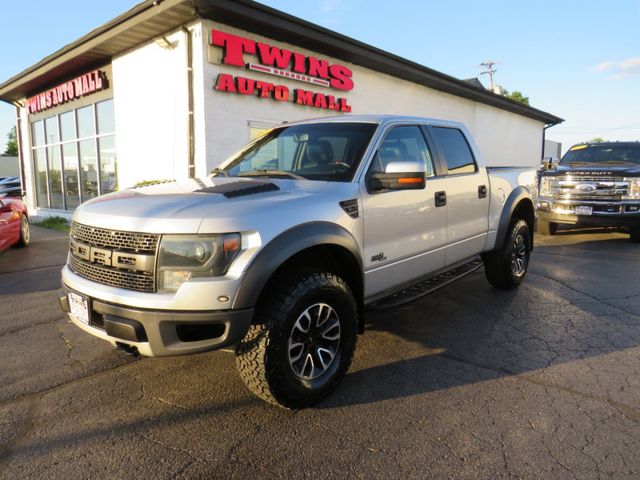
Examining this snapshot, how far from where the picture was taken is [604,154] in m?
10.5

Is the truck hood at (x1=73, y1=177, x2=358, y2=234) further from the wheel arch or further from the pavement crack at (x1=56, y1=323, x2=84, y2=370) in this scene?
the pavement crack at (x1=56, y1=323, x2=84, y2=370)

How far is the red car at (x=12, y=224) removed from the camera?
776 centimetres

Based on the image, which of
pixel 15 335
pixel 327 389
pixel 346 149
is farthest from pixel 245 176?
pixel 15 335

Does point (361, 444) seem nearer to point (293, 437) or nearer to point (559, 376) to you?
point (293, 437)

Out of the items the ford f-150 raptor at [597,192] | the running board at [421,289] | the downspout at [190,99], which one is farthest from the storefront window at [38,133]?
the running board at [421,289]

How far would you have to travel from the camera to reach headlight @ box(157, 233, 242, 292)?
2496 mm

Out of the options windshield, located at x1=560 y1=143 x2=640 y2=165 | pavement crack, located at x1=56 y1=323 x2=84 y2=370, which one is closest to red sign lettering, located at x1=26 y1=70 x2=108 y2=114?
pavement crack, located at x1=56 y1=323 x2=84 y2=370

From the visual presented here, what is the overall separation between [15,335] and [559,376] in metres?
4.52

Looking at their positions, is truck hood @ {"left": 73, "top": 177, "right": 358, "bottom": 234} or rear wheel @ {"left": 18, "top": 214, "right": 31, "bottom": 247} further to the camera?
rear wheel @ {"left": 18, "top": 214, "right": 31, "bottom": 247}

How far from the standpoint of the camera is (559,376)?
336cm

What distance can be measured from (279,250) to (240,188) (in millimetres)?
607

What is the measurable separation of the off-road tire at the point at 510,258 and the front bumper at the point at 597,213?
4332mm

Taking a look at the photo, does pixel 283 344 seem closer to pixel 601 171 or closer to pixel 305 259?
pixel 305 259

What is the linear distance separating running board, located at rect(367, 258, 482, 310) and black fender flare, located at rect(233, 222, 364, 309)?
30.2 inches
